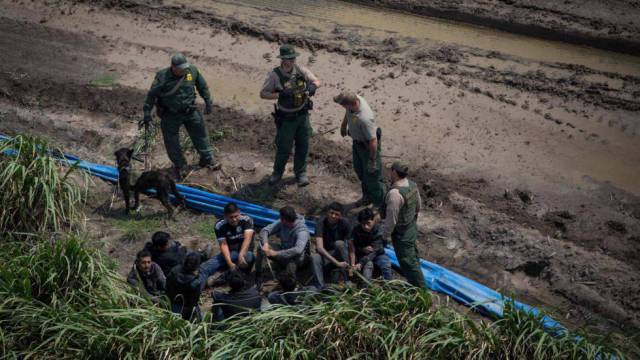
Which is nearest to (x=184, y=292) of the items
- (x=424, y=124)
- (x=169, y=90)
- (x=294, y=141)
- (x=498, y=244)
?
(x=169, y=90)

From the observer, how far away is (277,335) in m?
6.73

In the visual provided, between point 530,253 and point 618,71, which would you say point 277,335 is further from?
point 618,71

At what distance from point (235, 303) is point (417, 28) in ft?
26.8

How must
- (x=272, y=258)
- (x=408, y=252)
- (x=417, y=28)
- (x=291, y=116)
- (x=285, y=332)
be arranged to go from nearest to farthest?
(x=285, y=332) → (x=408, y=252) → (x=272, y=258) → (x=291, y=116) → (x=417, y=28)

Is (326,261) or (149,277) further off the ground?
(326,261)

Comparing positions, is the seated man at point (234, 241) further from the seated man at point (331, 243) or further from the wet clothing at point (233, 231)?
the seated man at point (331, 243)

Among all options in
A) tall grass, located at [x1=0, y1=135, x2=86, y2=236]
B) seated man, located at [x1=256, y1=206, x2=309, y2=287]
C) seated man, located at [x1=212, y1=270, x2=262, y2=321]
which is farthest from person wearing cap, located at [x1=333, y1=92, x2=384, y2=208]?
tall grass, located at [x1=0, y1=135, x2=86, y2=236]

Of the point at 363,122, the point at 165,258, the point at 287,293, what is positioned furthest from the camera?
the point at 363,122

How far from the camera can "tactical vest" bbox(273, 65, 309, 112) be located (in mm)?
8984

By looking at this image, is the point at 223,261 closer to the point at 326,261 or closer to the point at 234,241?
the point at 234,241

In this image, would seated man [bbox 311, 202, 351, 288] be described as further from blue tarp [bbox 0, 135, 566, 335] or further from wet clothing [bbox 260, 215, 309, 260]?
blue tarp [bbox 0, 135, 566, 335]

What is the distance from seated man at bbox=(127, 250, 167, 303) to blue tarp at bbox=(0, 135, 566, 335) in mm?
1681

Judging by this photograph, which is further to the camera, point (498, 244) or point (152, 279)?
point (498, 244)

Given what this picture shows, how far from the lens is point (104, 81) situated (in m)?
12.1
